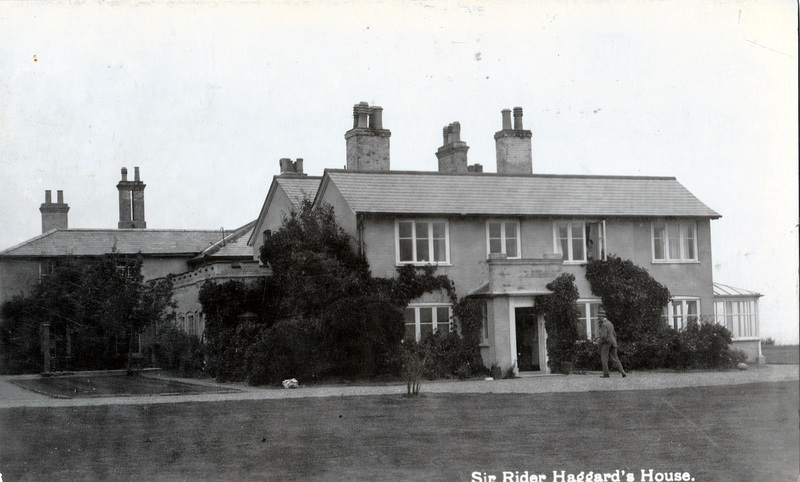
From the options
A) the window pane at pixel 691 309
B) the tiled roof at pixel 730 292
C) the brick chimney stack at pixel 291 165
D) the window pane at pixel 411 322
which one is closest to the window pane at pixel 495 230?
the window pane at pixel 411 322

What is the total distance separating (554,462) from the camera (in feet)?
34.3

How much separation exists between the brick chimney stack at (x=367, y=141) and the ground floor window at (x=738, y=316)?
13.4 meters

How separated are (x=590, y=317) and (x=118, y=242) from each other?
21458 mm

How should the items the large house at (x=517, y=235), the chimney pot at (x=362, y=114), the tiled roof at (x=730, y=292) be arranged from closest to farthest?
the large house at (x=517, y=235)
the tiled roof at (x=730, y=292)
the chimney pot at (x=362, y=114)

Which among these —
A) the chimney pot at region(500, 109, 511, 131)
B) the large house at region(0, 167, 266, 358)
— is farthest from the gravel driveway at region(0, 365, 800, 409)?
the chimney pot at region(500, 109, 511, 131)

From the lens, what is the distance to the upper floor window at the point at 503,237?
95.7ft

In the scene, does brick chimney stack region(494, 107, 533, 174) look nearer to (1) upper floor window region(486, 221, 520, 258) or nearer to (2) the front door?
(1) upper floor window region(486, 221, 520, 258)

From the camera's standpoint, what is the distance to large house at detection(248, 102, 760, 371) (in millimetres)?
27891

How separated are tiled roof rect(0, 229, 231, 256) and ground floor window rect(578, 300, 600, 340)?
1859cm

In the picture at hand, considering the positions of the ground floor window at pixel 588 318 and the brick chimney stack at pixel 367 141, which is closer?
the ground floor window at pixel 588 318

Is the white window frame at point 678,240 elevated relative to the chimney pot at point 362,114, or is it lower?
lower

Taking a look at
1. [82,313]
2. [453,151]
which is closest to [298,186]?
[453,151]

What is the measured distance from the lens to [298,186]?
34.1 m

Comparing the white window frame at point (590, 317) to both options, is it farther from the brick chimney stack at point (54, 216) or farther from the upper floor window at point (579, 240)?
the brick chimney stack at point (54, 216)
